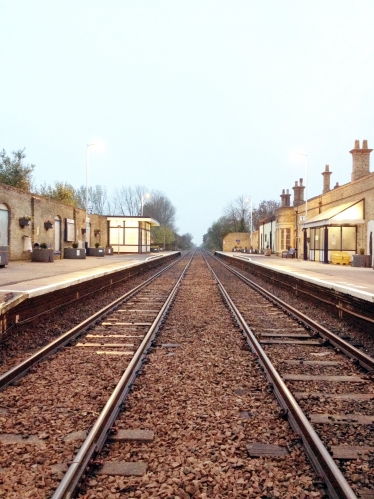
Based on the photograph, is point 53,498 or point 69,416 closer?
point 53,498

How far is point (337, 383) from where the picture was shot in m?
5.25

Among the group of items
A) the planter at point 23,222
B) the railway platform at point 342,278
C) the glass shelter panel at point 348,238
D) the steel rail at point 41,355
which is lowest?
the steel rail at point 41,355

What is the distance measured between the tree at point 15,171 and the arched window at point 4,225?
57.8 feet

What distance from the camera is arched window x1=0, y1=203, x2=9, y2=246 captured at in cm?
2323

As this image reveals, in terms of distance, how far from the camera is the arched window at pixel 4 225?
915 inches

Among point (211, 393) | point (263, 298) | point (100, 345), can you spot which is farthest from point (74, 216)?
point (211, 393)

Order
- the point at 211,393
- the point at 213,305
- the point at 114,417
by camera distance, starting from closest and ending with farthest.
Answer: the point at 114,417, the point at 211,393, the point at 213,305

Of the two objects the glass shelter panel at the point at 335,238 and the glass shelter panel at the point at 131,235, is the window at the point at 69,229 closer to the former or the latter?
the glass shelter panel at the point at 335,238

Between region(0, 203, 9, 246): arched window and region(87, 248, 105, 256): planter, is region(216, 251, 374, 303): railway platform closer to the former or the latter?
region(0, 203, 9, 246): arched window

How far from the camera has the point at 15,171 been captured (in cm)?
4106

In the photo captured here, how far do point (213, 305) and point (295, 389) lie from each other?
685 cm

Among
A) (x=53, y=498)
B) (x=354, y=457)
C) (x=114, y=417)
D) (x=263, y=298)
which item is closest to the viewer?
(x=53, y=498)

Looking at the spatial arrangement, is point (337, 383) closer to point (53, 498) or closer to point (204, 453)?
point (204, 453)

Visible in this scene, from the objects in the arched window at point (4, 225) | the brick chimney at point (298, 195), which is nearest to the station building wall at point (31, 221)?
the arched window at point (4, 225)
